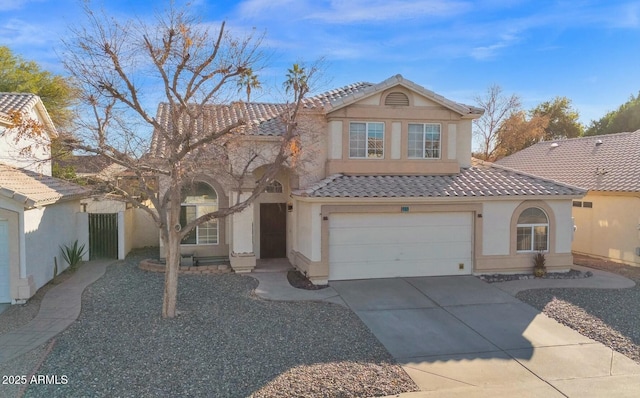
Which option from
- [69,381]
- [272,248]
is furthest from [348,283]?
[69,381]

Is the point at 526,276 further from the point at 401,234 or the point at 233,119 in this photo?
the point at 233,119

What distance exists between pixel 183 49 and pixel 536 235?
1292 centimetres

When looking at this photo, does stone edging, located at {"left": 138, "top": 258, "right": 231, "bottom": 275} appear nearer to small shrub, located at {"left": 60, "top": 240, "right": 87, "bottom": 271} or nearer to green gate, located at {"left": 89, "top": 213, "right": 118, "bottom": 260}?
small shrub, located at {"left": 60, "top": 240, "right": 87, "bottom": 271}

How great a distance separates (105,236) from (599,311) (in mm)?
17107

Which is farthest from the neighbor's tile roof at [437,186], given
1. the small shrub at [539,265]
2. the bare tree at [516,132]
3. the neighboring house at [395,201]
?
the bare tree at [516,132]

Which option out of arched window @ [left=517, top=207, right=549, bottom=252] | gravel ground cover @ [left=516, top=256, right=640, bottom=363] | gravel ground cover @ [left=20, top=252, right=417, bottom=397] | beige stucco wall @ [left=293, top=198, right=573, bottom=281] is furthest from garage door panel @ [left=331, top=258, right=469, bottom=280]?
gravel ground cover @ [left=20, top=252, right=417, bottom=397]

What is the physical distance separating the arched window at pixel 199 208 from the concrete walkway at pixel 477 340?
167 inches

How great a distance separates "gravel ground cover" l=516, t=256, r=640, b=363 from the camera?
928 centimetres

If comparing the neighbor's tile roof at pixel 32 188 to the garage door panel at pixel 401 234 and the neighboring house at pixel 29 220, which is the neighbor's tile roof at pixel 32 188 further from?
the garage door panel at pixel 401 234

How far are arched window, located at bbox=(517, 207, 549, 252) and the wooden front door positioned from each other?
893 cm

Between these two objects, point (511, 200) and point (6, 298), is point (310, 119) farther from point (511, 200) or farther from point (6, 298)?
point (6, 298)

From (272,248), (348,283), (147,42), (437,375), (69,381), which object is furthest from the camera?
(272,248)

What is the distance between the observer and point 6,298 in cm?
1137

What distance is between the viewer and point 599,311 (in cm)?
1105
